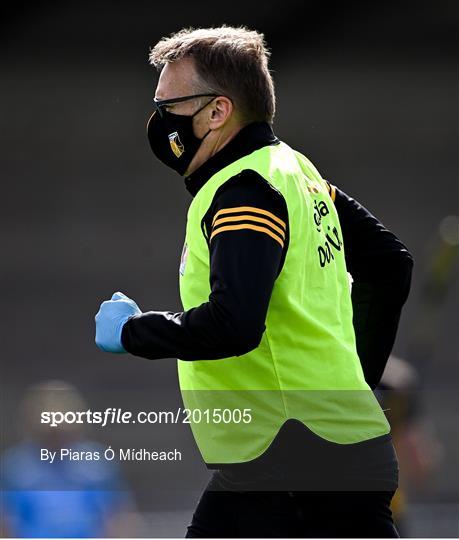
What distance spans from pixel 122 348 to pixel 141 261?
28.5ft

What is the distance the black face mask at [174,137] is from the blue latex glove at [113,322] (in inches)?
14.5

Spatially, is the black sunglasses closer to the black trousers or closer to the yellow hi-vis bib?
the yellow hi-vis bib

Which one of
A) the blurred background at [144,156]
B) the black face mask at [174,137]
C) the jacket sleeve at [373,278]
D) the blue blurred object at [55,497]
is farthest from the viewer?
the blurred background at [144,156]

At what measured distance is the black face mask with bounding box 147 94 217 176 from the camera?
239 cm

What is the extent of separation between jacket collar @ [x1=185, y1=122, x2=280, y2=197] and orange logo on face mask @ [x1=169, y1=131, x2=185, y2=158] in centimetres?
8

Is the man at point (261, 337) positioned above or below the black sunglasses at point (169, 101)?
below

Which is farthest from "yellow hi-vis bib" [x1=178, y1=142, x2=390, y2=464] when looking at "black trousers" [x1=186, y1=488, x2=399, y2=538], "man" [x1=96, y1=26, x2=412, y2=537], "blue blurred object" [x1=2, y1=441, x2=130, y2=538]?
"blue blurred object" [x1=2, y1=441, x2=130, y2=538]

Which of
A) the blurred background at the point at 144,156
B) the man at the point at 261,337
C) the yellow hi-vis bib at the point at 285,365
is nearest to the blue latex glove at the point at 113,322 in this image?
the man at the point at 261,337

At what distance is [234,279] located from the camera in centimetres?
197

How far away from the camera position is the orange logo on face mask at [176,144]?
2400 millimetres

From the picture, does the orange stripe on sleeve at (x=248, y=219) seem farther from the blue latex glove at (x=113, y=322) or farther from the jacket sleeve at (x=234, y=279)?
the blue latex glove at (x=113, y=322)

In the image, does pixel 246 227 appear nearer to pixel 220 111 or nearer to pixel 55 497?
pixel 220 111

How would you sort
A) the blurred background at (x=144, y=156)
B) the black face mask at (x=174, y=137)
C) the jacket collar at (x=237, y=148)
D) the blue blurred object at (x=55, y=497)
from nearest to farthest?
the jacket collar at (x=237, y=148)
the black face mask at (x=174, y=137)
the blue blurred object at (x=55, y=497)
the blurred background at (x=144, y=156)

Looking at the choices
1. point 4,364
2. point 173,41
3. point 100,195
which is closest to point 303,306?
point 173,41
